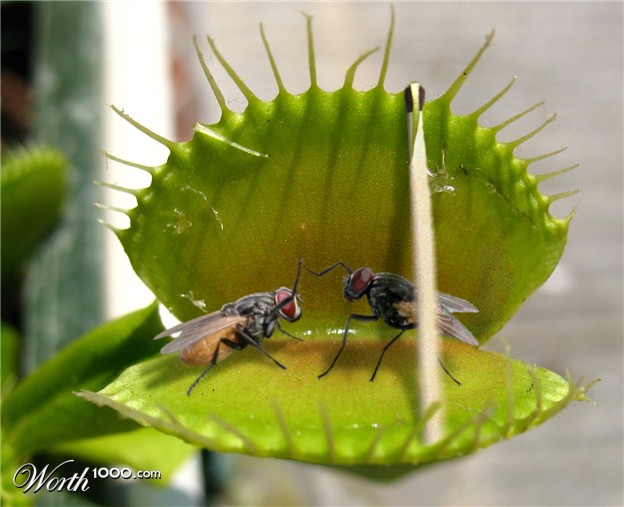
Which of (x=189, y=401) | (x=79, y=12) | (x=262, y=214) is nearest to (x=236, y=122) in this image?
(x=262, y=214)

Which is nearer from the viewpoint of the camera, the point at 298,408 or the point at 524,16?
the point at 298,408

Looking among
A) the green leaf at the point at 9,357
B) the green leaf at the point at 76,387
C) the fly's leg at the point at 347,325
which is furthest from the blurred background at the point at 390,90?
the green leaf at the point at 76,387

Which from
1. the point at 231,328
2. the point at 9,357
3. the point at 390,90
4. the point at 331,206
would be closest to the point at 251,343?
the point at 231,328

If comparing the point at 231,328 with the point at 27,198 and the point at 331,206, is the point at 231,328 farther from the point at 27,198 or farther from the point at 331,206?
the point at 27,198

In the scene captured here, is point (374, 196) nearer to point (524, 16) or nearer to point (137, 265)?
point (137, 265)

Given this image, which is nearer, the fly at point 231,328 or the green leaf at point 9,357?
the fly at point 231,328

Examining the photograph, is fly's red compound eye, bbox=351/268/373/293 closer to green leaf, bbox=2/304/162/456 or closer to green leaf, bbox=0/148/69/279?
green leaf, bbox=2/304/162/456

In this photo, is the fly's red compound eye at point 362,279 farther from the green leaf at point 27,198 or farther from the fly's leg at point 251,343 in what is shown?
the green leaf at point 27,198
